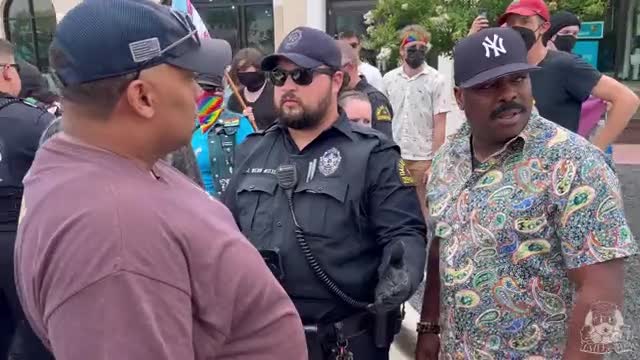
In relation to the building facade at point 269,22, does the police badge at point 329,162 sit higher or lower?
lower

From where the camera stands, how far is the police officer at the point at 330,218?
2258mm

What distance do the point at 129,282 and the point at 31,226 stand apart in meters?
0.25

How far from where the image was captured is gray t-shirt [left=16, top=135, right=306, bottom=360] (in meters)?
1.03

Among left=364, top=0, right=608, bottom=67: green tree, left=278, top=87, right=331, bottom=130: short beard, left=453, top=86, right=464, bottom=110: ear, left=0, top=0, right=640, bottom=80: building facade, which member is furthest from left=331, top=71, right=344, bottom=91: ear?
left=0, top=0, right=640, bottom=80: building facade

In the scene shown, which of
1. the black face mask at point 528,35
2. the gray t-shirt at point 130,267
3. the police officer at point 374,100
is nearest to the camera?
the gray t-shirt at point 130,267

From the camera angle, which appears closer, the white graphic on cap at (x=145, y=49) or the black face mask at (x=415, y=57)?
the white graphic on cap at (x=145, y=49)

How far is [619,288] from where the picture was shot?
1.71m

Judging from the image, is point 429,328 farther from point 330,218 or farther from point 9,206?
point 9,206

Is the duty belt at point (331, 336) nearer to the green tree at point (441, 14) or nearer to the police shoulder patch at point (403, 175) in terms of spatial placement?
the police shoulder patch at point (403, 175)

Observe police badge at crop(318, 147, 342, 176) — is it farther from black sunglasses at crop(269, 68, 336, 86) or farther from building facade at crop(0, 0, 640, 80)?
building facade at crop(0, 0, 640, 80)

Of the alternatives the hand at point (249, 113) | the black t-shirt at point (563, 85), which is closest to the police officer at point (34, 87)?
the hand at point (249, 113)

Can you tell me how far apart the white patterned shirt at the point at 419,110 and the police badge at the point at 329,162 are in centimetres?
360

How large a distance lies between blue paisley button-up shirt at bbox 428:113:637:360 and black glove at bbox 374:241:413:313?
17 cm

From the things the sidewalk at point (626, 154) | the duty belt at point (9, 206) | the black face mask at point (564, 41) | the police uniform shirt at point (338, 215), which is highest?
the black face mask at point (564, 41)
